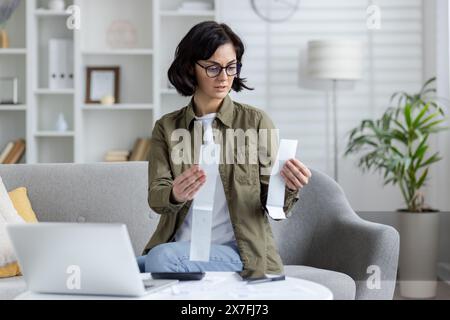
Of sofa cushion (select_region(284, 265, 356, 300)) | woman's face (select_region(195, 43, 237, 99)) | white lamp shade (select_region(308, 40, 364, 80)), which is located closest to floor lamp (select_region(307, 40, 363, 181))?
white lamp shade (select_region(308, 40, 364, 80))

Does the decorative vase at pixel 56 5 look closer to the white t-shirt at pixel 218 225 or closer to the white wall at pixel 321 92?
the white wall at pixel 321 92

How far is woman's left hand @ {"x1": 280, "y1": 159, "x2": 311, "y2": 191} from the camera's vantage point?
158 centimetres

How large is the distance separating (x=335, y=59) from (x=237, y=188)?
2.51 m

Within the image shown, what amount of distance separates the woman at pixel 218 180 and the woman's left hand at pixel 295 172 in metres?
0.09

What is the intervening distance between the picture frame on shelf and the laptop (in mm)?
3216

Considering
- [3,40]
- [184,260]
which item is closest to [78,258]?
[184,260]

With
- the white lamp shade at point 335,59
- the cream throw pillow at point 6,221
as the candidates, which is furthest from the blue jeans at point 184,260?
the white lamp shade at point 335,59

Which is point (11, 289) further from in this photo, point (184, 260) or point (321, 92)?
point (321, 92)

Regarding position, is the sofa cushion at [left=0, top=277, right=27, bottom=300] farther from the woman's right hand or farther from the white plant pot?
the white plant pot

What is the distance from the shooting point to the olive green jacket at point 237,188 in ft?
5.88

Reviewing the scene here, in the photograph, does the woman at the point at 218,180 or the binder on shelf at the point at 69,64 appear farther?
the binder on shelf at the point at 69,64

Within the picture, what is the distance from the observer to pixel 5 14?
4.24 metres

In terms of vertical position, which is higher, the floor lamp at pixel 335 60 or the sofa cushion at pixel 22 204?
the floor lamp at pixel 335 60
